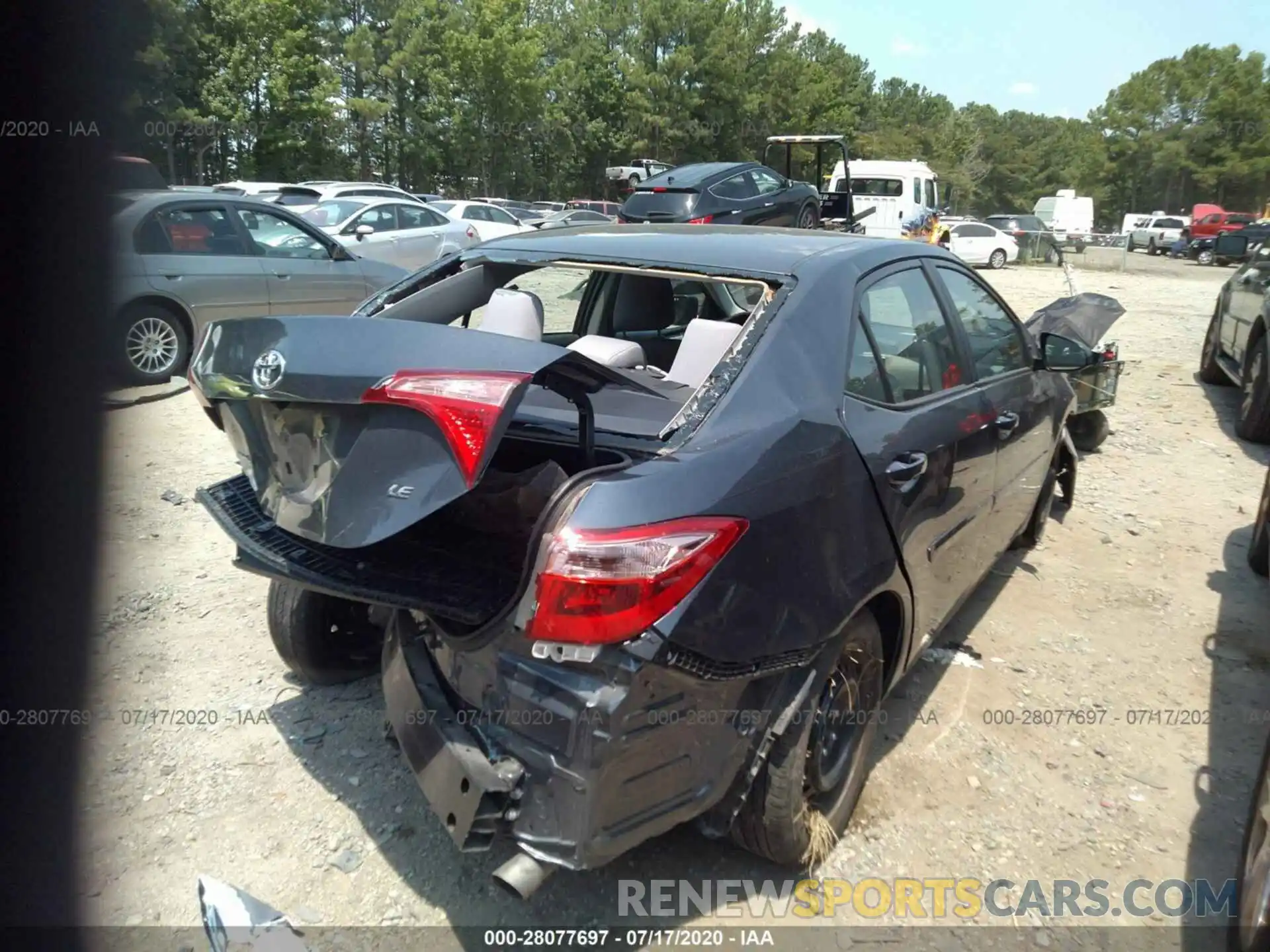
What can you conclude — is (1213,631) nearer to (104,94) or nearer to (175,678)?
(175,678)

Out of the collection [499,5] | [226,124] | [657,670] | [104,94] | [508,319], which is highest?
[499,5]

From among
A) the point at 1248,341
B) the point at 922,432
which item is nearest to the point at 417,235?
the point at 1248,341

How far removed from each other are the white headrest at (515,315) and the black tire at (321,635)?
1.17 m

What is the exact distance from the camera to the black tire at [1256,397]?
287 inches

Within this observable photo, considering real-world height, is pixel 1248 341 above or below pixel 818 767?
above

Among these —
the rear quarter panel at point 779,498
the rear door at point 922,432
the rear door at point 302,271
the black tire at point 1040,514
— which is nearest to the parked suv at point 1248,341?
the black tire at point 1040,514

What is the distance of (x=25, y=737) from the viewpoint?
330cm

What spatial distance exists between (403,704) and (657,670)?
2.63 ft

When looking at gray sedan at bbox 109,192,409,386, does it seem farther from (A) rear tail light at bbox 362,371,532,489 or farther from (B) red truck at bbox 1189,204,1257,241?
(B) red truck at bbox 1189,204,1257,241

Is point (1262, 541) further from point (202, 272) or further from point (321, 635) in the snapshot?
A: point (202, 272)

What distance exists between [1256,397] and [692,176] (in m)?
7.42

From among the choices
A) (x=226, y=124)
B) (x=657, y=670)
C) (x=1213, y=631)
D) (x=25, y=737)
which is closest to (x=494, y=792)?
(x=657, y=670)

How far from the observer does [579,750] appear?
2008 millimetres

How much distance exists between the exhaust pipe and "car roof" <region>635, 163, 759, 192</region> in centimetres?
1106
